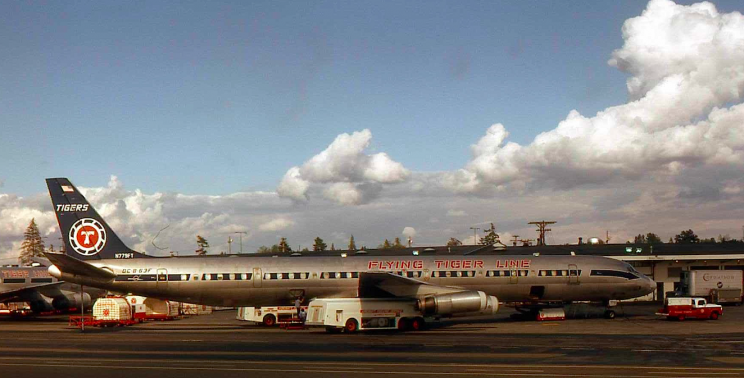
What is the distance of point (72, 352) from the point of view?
87.8 feet

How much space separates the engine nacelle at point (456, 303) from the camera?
3638 cm

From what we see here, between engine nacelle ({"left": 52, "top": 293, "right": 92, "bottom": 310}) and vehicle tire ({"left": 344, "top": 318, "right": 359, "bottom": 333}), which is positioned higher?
vehicle tire ({"left": 344, "top": 318, "right": 359, "bottom": 333})

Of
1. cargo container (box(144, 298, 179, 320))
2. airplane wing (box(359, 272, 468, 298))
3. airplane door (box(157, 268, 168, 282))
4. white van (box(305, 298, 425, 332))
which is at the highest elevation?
airplane door (box(157, 268, 168, 282))

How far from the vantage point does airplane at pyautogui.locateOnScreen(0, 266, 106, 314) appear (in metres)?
53.7

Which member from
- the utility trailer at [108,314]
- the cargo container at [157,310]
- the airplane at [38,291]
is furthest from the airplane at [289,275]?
the airplane at [38,291]

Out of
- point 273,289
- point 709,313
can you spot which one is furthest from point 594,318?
point 273,289

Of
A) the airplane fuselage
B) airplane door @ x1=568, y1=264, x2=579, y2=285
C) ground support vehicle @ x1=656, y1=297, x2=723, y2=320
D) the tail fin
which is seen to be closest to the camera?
the airplane fuselage

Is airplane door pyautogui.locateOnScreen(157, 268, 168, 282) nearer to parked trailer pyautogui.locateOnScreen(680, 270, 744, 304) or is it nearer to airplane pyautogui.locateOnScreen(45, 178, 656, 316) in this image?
airplane pyautogui.locateOnScreen(45, 178, 656, 316)

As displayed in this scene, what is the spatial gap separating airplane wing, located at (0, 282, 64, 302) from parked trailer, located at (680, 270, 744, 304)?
54.8 m

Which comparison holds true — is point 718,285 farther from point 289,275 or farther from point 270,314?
point 270,314

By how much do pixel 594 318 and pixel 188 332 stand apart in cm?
2632

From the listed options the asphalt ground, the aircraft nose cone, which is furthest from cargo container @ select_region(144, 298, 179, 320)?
the aircraft nose cone

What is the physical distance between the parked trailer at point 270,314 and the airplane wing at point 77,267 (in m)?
8.71

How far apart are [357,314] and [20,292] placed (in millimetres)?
33156
